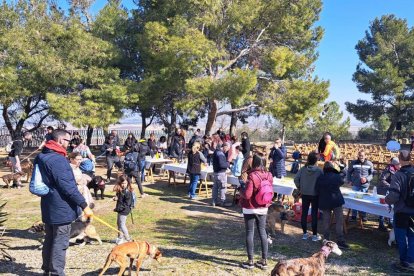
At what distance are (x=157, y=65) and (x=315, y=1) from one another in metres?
8.59

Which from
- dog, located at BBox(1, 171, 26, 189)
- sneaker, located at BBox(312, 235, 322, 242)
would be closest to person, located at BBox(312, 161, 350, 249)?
sneaker, located at BBox(312, 235, 322, 242)

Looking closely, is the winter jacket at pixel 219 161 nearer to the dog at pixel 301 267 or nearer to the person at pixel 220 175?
the person at pixel 220 175

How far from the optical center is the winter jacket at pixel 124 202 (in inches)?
211

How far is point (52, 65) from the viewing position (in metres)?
13.3

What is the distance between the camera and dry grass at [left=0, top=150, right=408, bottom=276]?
15.4 feet

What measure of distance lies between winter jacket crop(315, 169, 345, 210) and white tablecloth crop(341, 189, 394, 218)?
0.69 m

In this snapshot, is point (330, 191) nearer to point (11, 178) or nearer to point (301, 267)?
point (301, 267)

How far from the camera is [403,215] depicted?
4.62 meters

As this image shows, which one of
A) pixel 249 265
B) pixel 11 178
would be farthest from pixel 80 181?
pixel 11 178

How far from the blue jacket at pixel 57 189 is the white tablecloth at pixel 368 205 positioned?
14.6 feet

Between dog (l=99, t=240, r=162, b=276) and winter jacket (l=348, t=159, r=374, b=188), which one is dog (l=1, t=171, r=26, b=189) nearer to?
dog (l=99, t=240, r=162, b=276)

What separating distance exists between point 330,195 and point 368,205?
0.91 m

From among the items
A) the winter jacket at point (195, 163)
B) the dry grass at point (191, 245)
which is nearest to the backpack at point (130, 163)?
the dry grass at point (191, 245)

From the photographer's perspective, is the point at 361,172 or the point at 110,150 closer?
the point at 361,172
